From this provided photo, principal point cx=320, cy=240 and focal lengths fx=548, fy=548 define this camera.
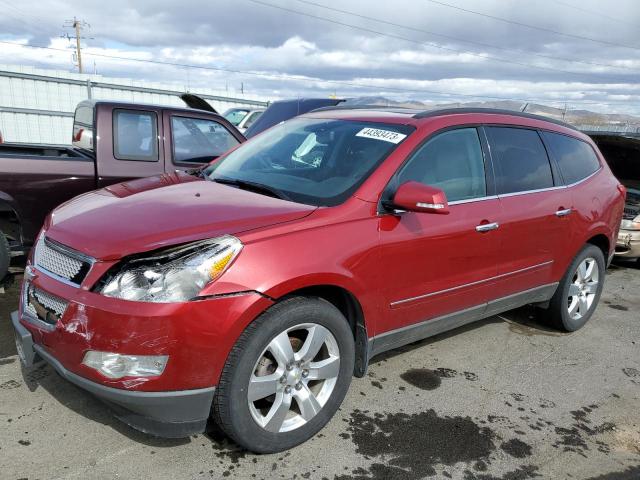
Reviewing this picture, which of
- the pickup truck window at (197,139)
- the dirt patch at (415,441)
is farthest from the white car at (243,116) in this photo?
the dirt patch at (415,441)

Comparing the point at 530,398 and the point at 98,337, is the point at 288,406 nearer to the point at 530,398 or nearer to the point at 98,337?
the point at 98,337

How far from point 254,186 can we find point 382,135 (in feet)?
2.80

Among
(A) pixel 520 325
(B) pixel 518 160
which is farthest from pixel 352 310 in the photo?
(A) pixel 520 325

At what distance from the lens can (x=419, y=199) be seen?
288cm

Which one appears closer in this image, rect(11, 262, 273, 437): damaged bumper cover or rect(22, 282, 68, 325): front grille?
rect(11, 262, 273, 437): damaged bumper cover

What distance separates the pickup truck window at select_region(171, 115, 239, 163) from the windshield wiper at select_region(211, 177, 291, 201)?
225cm

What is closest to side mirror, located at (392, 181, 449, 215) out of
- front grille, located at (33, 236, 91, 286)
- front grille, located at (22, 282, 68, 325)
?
front grille, located at (33, 236, 91, 286)

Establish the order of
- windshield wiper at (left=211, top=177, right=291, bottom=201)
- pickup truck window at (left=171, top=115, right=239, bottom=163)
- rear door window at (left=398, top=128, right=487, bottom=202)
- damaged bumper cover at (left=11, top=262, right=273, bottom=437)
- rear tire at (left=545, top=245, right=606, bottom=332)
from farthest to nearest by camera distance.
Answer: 1. pickup truck window at (left=171, top=115, right=239, bottom=163)
2. rear tire at (left=545, top=245, right=606, bottom=332)
3. rear door window at (left=398, top=128, right=487, bottom=202)
4. windshield wiper at (left=211, top=177, right=291, bottom=201)
5. damaged bumper cover at (left=11, top=262, right=273, bottom=437)

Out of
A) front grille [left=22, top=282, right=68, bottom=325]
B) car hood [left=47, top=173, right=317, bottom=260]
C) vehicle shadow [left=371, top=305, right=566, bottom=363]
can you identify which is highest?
car hood [left=47, top=173, right=317, bottom=260]

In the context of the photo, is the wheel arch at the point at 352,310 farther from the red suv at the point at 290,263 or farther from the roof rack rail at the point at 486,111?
the roof rack rail at the point at 486,111

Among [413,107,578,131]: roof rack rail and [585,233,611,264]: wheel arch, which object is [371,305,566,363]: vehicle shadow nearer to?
[585,233,611,264]: wheel arch

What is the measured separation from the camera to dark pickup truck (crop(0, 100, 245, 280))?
15.3 ft

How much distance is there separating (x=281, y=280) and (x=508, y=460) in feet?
5.04

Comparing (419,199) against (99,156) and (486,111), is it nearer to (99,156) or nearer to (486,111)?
(486,111)
